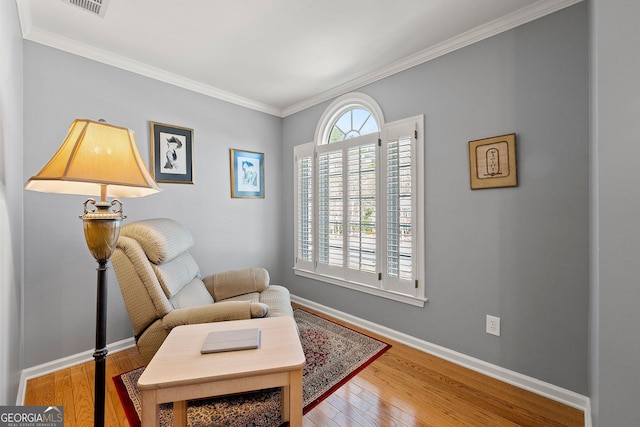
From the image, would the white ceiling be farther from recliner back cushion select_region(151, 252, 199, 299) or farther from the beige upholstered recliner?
recliner back cushion select_region(151, 252, 199, 299)

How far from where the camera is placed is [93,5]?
172cm

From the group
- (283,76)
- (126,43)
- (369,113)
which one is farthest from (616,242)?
(126,43)

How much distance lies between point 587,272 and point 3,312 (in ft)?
9.50

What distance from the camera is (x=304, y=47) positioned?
7.14 ft

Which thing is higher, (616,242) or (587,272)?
(616,242)

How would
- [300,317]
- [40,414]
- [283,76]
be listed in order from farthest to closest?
[300,317] → [283,76] → [40,414]

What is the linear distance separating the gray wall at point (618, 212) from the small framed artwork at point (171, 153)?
2.89 metres

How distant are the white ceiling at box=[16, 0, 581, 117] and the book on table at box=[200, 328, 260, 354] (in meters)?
1.95

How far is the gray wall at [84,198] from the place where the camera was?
1.95m

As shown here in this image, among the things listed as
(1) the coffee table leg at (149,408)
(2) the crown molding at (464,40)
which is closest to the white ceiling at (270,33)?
(2) the crown molding at (464,40)

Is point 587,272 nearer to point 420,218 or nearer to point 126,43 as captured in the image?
point 420,218

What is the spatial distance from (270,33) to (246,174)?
1549mm

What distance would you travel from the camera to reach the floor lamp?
1.01 meters

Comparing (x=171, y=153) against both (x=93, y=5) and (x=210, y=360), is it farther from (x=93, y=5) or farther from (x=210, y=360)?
(x=210, y=360)
